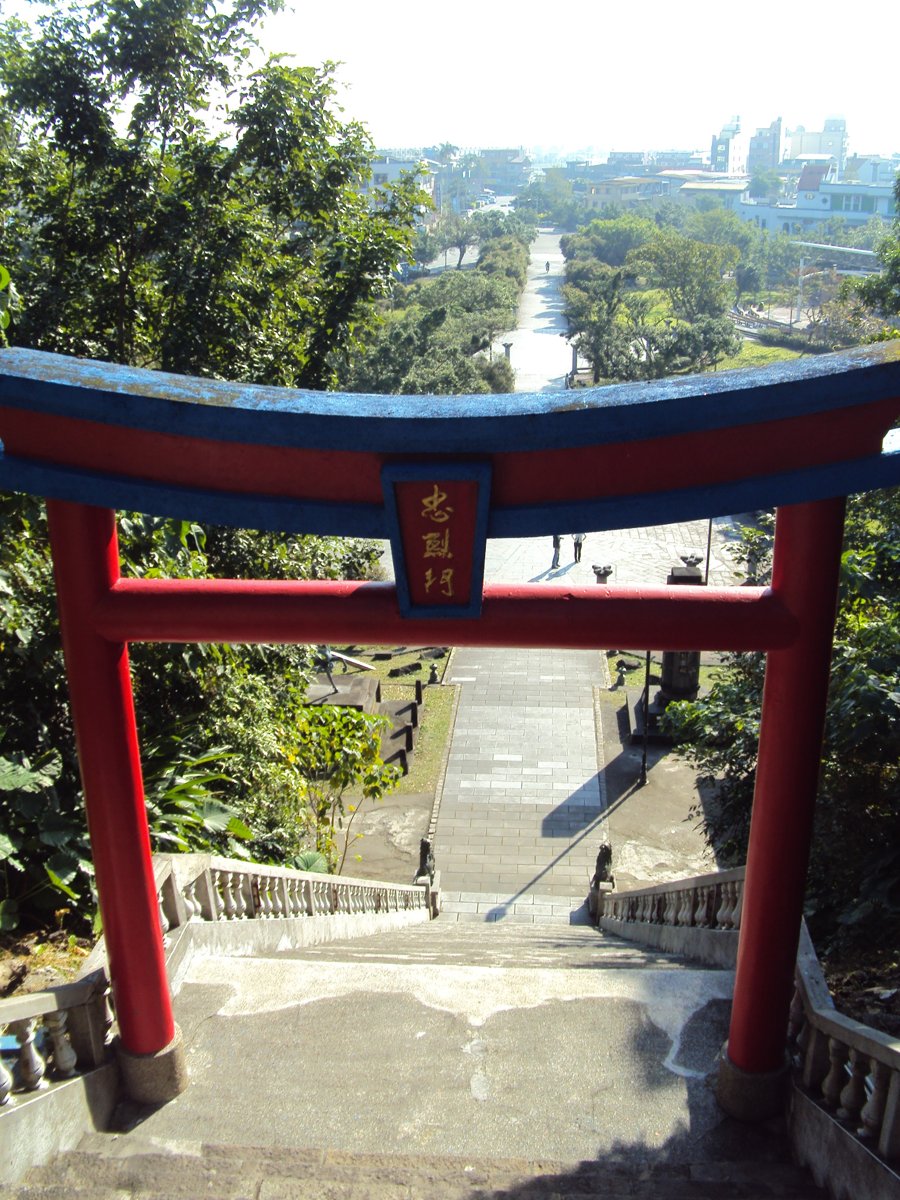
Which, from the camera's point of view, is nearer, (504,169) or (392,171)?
(392,171)

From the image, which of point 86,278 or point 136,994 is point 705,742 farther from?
point 86,278

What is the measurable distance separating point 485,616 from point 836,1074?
2.08 m

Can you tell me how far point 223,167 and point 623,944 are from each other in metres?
8.22

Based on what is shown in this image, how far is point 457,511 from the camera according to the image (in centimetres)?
332

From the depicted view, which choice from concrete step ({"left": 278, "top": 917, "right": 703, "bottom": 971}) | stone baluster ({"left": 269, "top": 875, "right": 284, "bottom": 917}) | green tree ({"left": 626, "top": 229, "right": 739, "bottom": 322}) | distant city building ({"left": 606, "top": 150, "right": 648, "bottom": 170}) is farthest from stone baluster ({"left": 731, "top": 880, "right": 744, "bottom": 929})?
distant city building ({"left": 606, "top": 150, "right": 648, "bottom": 170})

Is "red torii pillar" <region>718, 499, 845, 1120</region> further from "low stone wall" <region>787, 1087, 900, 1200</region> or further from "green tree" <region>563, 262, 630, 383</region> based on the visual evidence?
"green tree" <region>563, 262, 630, 383</region>

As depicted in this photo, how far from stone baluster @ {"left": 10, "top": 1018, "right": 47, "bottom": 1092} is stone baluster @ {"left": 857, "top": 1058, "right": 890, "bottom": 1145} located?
2.88 m

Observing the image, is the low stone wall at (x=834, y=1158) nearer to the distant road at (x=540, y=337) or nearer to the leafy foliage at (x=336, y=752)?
the leafy foliage at (x=336, y=752)

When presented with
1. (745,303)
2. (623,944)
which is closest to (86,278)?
(623,944)

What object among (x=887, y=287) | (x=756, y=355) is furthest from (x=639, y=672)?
(x=756, y=355)

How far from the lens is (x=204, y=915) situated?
551cm

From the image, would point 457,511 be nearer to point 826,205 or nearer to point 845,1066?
point 845,1066

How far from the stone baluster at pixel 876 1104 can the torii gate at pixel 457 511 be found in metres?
0.57

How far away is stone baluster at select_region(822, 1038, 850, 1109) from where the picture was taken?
149 inches
